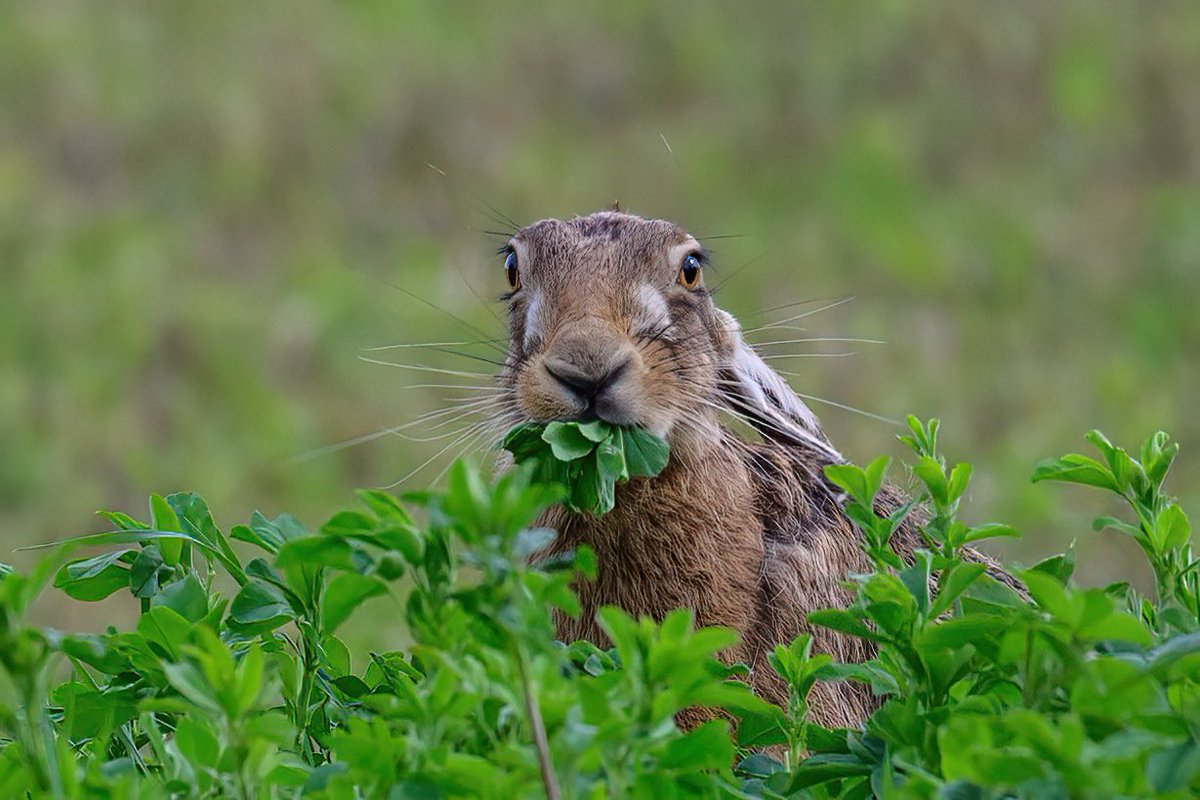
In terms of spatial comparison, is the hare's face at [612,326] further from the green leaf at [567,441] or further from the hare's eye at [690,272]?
the green leaf at [567,441]

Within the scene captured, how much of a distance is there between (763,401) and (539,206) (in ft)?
18.8

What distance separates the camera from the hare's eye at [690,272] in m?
3.64

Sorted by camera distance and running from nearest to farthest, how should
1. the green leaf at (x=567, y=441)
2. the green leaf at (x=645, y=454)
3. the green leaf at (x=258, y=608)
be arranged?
the green leaf at (x=258, y=608) < the green leaf at (x=567, y=441) < the green leaf at (x=645, y=454)

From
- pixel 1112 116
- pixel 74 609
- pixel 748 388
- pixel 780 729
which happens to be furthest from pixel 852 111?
pixel 780 729

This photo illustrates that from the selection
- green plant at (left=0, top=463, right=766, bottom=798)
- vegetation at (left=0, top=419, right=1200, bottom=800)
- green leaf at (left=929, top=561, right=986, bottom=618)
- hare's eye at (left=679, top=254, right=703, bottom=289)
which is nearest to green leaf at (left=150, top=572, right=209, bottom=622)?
vegetation at (left=0, top=419, right=1200, bottom=800)

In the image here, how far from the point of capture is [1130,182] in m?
9.88

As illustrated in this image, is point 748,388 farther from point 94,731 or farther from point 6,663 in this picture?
point 6,663

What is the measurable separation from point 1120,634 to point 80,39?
31.2 ft

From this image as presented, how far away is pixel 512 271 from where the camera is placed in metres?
3.83

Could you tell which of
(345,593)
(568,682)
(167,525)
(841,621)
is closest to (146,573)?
(167,525)

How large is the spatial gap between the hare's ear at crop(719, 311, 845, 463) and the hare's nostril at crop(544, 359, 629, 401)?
0.51 metres

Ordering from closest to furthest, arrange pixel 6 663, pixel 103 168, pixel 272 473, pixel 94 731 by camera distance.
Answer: pixel 6 663 < pixel 94 731 < pixel 272 473 < pixel 103 168

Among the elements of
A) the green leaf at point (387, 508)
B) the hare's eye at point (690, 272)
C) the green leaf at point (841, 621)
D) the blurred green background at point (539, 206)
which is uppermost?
the green leaf at point (387, 508)

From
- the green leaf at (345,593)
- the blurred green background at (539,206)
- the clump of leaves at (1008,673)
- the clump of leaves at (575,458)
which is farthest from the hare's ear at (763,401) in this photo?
the blurred green background at (539,206)
